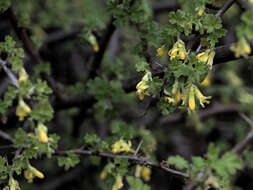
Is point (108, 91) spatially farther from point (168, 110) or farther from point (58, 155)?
point (168, 110)

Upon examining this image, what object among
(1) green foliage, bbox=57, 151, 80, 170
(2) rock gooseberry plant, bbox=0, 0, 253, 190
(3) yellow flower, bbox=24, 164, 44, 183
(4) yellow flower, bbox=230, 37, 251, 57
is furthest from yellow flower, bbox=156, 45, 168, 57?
(3) yellow flower, bbox=24, 164, 44, 183

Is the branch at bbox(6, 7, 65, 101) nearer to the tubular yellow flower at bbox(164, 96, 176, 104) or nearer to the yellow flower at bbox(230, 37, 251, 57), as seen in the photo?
the tubular yellow flower at bbox(164, 96, 176, 104)

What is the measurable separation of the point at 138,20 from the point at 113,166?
1078 mm

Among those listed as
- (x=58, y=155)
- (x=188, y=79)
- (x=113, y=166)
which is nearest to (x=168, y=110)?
(x=188, y=79)

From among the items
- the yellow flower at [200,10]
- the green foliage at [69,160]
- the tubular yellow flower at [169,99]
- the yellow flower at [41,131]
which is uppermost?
the yellow flower at [200,10]

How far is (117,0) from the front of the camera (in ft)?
7.40

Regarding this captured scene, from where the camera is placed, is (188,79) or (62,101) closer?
(188,79)

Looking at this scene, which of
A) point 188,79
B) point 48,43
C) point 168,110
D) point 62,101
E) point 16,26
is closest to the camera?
point 188,79

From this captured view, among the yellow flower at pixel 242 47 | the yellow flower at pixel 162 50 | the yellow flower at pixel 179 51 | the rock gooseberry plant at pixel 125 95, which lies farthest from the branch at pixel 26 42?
the yellow flower at pixel 242 47

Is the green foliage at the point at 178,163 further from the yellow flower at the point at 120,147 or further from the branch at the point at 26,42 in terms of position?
the branch at the point at 26,42

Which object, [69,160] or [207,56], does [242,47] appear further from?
[69,160]

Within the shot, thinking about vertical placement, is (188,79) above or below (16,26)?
below

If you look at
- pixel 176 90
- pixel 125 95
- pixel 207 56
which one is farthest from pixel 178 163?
pixel 125 95

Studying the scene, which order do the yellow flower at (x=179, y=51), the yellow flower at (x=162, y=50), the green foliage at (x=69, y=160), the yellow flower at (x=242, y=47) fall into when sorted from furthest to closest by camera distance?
the green foliage at (x=69, y=160) → the yellow flower at (x=162, y=50) → the yellow flower at (x=179, y=51) → the yellow flower at (x=242, y=47)
